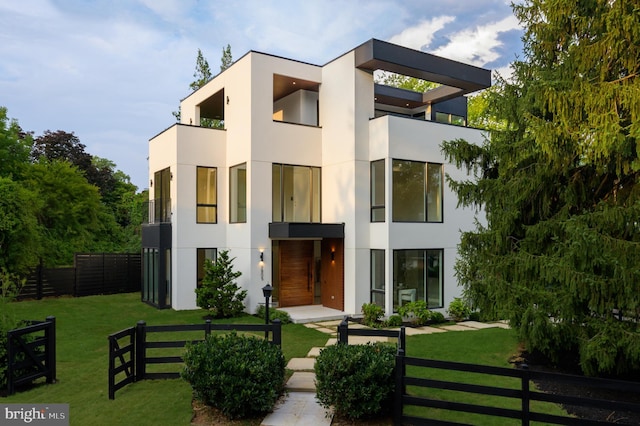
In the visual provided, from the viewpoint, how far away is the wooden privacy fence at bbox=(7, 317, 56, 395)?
7027 mm

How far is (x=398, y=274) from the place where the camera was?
1309 cm

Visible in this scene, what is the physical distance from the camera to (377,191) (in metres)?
13.6

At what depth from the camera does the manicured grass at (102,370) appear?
6.00m

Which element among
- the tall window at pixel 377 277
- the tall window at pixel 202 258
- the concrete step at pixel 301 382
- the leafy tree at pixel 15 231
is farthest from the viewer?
the leafy tree at pixel 15 231

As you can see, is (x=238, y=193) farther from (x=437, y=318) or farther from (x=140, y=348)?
(x=140, y=348)

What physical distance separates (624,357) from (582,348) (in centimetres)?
59

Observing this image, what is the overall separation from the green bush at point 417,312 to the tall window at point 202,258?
6.53 meters

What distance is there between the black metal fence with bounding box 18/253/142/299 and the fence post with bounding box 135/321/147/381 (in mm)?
12437

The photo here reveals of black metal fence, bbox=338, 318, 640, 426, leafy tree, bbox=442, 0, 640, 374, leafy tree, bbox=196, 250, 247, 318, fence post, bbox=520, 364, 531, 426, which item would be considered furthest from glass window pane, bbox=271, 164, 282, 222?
fence post, bbox=520, 364, 531, 426

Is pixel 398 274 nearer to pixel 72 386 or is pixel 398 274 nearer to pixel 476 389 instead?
pixel 476 389

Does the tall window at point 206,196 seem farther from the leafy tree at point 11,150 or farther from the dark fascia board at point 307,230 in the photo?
the leafy tree at point 11,150

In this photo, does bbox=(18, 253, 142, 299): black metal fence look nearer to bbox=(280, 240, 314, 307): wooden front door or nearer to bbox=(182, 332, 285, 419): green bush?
bbox=(280, 240, 314, 307): wooden front door

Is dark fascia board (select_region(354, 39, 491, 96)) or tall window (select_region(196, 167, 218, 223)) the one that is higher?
dark fascia board (select_region(354, 39, 491, 96))

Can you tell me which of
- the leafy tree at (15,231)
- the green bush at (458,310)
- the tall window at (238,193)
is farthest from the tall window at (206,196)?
the green bush at (458,310)
